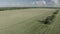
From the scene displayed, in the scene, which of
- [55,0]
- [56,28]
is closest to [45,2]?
[55,0]

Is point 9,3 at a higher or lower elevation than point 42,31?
lower

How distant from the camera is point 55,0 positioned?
3.85 feet

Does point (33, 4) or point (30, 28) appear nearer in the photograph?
point (30, 28)

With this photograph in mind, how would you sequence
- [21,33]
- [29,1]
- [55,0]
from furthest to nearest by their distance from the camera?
[29,1]
[55,0]
[21,33]

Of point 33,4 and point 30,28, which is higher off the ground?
point 30,28

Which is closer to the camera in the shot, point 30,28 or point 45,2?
point 30,28

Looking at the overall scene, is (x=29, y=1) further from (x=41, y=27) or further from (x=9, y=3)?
(x=41, y=27)

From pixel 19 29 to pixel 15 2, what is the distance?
0.94 metres

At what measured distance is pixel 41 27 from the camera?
333mm

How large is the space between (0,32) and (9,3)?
97 centimetres

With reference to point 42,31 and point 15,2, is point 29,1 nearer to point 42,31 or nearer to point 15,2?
point 15,2

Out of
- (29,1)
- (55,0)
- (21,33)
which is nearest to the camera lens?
(21,33)

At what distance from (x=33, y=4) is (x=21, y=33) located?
0.98m

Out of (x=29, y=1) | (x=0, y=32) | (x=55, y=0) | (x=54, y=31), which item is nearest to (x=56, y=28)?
(x=54, y=31)
